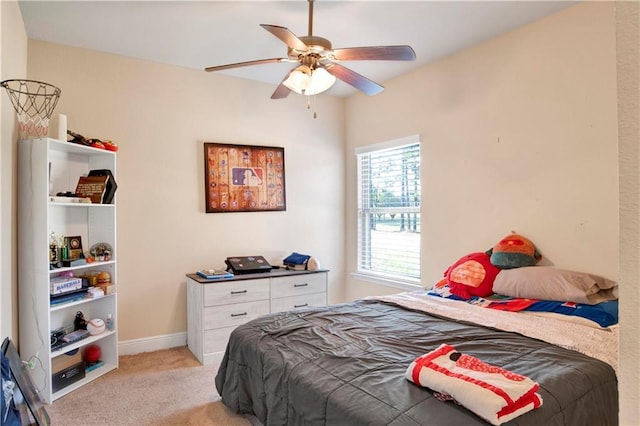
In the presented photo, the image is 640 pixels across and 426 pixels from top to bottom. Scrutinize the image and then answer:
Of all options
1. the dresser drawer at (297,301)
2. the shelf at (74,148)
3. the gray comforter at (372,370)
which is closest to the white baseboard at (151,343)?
the dresser drawer at (297,301)

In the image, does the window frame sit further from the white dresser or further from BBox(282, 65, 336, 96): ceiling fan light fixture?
BBox(282, 65, 336, 96): ceiling fan light fixture

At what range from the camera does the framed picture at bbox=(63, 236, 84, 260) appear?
294 cm

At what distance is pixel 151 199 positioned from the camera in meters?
3.43

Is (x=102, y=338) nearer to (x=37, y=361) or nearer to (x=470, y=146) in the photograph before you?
(x=37, y=361)

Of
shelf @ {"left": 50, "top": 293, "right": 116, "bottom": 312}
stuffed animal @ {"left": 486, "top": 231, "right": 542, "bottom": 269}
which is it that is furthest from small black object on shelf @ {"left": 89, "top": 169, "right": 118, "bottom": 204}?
stuffed animal @ {"left": 486, "top": 231, "right": 542, "bottom": 269}

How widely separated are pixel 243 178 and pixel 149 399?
2.10 meters

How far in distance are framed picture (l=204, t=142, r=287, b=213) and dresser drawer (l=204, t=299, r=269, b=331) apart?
3.16 ft

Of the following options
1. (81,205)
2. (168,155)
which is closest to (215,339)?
(81,205)

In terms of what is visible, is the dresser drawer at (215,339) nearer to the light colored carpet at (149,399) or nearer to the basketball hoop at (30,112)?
the light colored carpet at (149,399)

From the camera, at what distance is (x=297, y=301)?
364cm

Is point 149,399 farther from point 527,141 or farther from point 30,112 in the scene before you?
point 527,141

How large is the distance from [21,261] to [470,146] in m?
3.37

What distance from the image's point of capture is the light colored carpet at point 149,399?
7.45 ft

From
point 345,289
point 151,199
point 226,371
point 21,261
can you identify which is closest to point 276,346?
point 226,371
